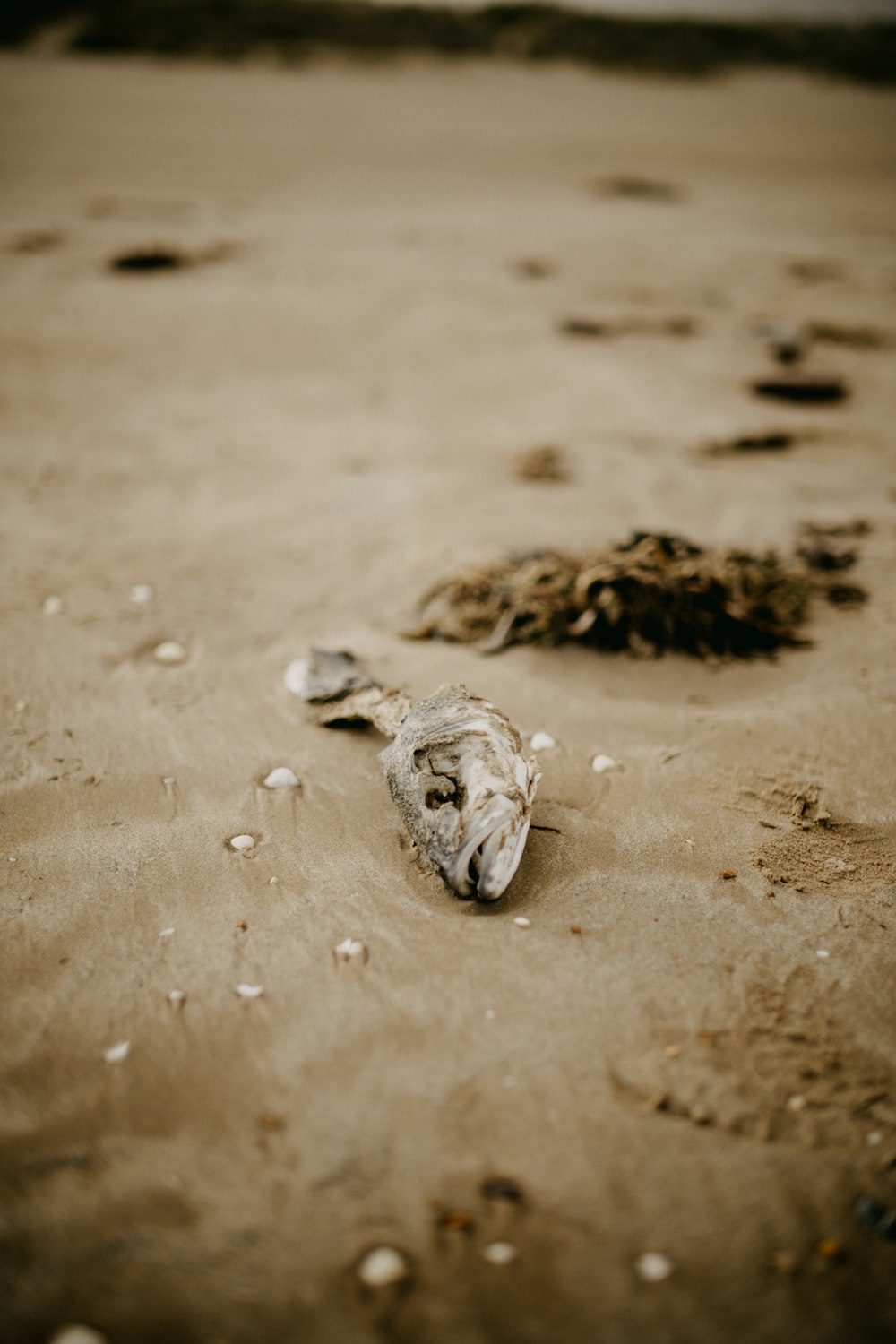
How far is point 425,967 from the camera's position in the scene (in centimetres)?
202

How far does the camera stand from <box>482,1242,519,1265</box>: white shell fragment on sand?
1501mm

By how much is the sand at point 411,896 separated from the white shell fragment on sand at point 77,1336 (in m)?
0.02

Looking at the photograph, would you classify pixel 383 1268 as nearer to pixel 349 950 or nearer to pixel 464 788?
pixel 349 950

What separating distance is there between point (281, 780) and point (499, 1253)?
1.50 m

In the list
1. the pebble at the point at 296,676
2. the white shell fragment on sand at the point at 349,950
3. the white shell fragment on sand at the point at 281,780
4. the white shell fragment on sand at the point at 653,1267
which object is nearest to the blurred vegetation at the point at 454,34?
the pebble at the point at 296,676

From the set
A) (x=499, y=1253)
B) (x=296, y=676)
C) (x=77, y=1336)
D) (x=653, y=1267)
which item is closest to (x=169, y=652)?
(x=296, y=676)

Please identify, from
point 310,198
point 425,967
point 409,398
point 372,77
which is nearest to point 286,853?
point 425,967

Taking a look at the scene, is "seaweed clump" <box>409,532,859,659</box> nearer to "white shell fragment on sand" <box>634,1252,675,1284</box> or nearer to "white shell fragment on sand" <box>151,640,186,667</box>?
"white shell fragment on sand" <box>151,640,186,667</box>

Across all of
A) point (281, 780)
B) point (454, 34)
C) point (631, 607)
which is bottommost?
point (281, 780)

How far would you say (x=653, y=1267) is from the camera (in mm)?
1497

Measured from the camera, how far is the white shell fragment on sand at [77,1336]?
1399 mm

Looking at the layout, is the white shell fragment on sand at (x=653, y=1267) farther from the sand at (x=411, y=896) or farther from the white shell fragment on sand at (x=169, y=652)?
the white shell fragment on sand at (x=169, y=652)

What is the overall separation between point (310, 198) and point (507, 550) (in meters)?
9.51

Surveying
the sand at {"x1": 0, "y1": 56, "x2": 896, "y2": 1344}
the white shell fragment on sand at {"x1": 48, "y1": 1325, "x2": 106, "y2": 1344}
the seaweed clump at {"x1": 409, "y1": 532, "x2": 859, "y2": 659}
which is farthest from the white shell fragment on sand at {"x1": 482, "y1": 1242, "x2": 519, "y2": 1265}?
the seaweed clump at {"x1": 409, "y1": 532, "x2": 859, "y2": 659}
